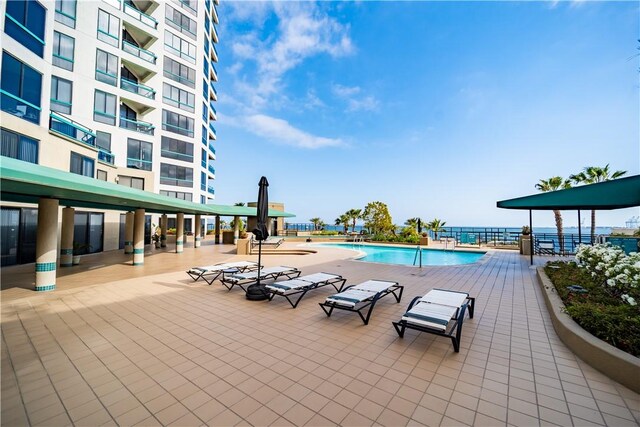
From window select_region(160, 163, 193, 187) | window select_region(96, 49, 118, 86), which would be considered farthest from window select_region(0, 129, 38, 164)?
window select_region(160, 163, 193, 187)

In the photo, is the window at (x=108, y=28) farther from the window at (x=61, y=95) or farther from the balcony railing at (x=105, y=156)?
the balcony railing at (x=105, y=156)

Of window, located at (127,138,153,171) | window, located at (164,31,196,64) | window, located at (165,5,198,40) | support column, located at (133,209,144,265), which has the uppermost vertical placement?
window, located at (165,5,198,40)

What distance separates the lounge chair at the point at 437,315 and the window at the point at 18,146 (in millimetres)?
12326

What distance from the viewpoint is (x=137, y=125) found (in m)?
20.5

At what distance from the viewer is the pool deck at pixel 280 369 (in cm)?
235

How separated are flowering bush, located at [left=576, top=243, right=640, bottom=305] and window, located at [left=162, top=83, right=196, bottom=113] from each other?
2835 centimetres

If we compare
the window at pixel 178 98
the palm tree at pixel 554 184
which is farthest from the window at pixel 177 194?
the palm tree at pixel 554 184

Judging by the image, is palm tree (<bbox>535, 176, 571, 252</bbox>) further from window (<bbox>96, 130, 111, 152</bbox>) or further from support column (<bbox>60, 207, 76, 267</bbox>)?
window (<bbox>96, 130, 111, 152</bbox>)

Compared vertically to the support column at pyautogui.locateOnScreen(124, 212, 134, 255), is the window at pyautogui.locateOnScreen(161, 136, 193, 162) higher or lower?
higher

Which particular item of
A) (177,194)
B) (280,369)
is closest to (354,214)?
(177,194)

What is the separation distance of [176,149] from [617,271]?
2758 cm

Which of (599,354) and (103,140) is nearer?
(599,354)

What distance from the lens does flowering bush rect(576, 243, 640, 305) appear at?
3956mm

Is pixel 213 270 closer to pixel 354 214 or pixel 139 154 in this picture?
pixel 139 154
